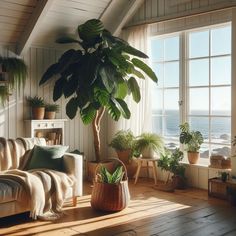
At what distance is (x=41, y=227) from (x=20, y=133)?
2084mm

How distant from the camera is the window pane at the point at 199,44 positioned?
5215mm

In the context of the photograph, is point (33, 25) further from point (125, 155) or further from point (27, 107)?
point (125, 155)

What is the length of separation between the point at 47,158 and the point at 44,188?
0.54m

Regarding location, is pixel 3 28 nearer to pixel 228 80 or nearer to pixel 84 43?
pixel 84 43

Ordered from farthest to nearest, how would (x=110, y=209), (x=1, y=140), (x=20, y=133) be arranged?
1. (x=20, y=133)
2. (x=1, y=140)
3. (x=110, y=209)

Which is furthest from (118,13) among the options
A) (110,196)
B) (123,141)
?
(110,196)

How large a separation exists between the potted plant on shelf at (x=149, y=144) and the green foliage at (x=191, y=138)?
14.2 inches

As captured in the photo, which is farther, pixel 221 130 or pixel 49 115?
pixel 49 115

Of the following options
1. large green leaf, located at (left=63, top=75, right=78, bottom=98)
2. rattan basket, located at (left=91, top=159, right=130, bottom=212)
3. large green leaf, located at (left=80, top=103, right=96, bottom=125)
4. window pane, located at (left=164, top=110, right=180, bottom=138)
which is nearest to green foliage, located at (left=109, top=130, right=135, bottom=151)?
window pane, located at (left=164, top=110, right=180, bottom=138)

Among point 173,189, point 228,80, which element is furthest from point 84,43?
point 173,189

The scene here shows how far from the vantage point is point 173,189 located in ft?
16.6

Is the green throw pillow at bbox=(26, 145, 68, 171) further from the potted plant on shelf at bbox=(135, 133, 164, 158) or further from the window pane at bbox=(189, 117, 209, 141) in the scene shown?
the window pane at bbox=(189, 117, 209, 141)

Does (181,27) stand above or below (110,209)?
above

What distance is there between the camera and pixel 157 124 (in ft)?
19.2
